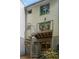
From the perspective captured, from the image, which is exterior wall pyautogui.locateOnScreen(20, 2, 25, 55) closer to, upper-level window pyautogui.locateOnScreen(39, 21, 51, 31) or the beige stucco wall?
the beige stucco wall

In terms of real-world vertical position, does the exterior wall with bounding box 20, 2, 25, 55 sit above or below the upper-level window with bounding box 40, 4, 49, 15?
below

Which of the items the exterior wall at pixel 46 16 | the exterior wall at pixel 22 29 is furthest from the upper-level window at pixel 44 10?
the exterior wall at pixel 22 29

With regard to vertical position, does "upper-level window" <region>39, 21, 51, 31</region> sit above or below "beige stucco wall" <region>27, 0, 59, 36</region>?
below

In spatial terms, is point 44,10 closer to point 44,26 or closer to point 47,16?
point 47,16

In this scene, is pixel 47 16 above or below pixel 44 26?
above

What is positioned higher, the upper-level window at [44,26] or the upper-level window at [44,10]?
the upper-level window at [44,10]

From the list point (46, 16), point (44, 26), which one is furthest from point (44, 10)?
point (44, 26)

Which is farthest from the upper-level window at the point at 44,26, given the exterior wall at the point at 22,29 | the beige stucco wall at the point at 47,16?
the exterior wall at the point at 22,29

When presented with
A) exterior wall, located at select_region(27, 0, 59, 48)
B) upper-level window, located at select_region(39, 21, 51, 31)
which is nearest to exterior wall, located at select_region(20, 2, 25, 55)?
exterior wall, located at select_region(27, 0, 59, 48)

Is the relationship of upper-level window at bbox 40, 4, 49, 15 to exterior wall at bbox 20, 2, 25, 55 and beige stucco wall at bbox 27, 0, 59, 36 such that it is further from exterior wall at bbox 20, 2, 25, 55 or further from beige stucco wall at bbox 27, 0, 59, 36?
exterior wall at bbox 20, 2, 25, 55

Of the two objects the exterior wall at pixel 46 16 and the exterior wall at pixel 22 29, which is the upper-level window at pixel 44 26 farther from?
the exterior wall at pixel 22 29
